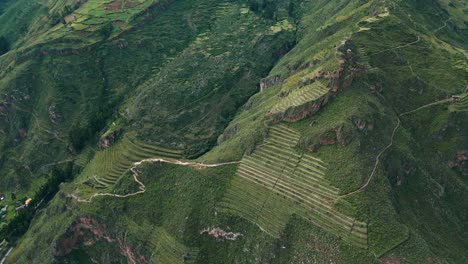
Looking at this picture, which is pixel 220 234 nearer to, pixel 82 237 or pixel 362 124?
pixel 82 237

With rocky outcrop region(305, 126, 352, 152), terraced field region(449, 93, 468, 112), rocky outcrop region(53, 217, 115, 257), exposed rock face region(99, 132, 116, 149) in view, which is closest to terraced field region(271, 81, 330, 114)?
rocky outcrop region(305, 126, 352, 152)

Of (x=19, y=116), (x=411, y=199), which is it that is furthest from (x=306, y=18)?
(x=19, y=116)

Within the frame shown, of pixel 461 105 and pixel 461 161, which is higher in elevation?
pixel 461 105

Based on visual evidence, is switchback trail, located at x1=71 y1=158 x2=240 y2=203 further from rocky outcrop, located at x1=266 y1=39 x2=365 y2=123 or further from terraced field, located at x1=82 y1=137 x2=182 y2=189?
rocky outcrop, located at x1=266 y1=39 x2=365 y2=123

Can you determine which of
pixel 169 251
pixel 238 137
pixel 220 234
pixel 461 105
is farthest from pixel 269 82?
pixel 169 251

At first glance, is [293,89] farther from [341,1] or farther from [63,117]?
[63,117]

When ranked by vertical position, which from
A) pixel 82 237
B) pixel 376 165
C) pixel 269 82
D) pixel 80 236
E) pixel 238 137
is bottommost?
pixel 82 237

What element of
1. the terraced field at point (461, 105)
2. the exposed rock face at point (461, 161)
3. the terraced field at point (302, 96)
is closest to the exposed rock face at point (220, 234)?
the terraced field at point (302, 96)
